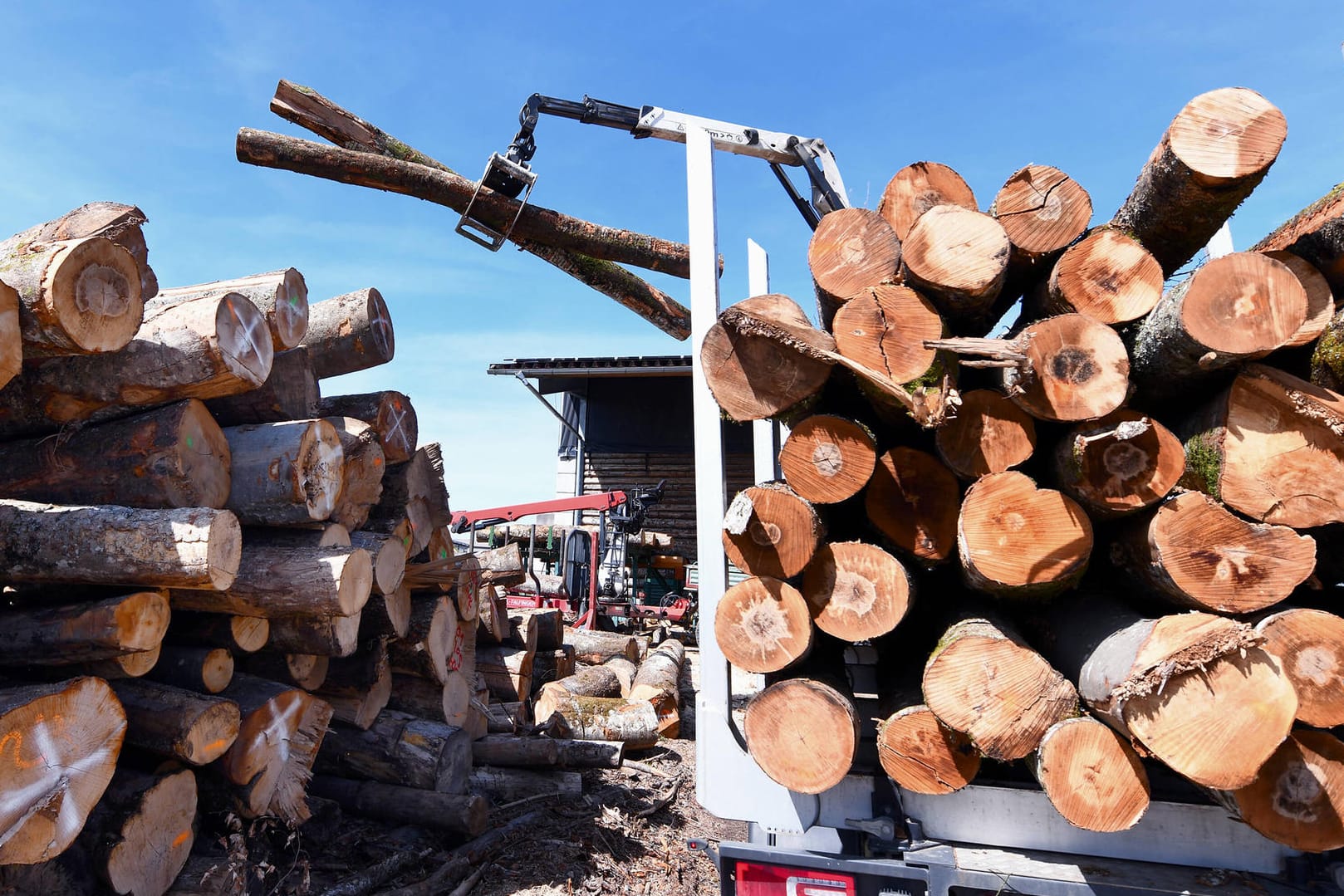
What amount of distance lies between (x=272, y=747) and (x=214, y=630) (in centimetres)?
63

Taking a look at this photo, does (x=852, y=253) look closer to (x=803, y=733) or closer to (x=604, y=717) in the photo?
(x=803, y=733)

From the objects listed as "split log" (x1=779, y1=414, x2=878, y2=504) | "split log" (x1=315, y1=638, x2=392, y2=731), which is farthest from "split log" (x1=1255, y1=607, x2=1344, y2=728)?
"split log" (x1=315, y1=638, x2=392, y2=731)

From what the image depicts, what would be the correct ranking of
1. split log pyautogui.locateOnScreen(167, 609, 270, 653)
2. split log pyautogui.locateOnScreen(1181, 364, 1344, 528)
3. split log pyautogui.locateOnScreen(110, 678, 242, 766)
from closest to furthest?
split log pyautogui.locateOnScreen(1181, 364, 1344, 528)
split log pyautogui.locateOnScreen(110, 678, 242, 766)
split log pyautogui.locateOnScreen(167, 609, 270, 653)

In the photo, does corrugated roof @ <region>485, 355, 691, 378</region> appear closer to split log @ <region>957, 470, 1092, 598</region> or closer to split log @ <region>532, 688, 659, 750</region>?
split log @ <region>532, 688, 659, 750</region>

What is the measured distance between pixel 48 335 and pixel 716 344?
2362 millimetres

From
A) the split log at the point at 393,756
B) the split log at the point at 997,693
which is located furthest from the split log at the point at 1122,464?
the split log at the point at 393,756

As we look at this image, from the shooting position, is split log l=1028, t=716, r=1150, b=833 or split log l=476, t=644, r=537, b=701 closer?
split log l=1028, t=716, r=1150, b=833

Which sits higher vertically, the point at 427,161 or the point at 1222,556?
the point at 427,161

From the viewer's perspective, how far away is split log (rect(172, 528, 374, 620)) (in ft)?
12.0

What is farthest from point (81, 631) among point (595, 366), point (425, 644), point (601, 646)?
point (595, 366)

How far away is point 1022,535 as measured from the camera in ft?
7.54

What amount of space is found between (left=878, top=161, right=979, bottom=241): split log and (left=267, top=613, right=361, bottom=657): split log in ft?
10.8

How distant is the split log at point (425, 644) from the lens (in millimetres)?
4965

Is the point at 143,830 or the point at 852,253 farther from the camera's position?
the point at 143,830
